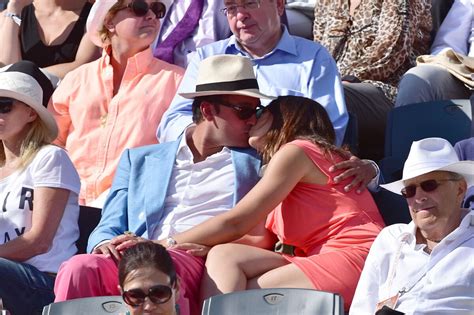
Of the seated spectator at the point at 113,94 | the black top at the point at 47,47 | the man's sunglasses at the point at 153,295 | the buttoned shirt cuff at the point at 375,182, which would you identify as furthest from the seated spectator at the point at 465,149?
the black top at the point at 47,47

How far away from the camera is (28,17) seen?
345 inches

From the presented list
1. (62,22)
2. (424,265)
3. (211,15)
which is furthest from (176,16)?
(424,265)

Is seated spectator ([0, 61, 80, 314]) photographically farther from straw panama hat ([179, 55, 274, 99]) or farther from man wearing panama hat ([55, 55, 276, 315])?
straw panama hat ([179, 55, 274, 99])

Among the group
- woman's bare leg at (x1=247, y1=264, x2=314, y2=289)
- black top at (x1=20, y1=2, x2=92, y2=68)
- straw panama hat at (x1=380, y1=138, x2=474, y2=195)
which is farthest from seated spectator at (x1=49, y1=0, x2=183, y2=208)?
straw panama hat at (x1=380, y1=138, x2=474, y2=195)

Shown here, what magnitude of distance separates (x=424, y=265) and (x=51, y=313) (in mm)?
1453

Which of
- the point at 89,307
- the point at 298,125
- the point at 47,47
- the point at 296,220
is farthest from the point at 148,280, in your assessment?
the point at 47,47

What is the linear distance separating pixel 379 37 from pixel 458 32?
Result: 47 cm

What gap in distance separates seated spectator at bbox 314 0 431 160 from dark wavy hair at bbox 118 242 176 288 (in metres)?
2.48

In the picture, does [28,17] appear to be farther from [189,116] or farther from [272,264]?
[272,264]

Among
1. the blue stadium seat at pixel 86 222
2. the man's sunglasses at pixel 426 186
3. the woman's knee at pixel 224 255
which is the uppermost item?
the man's sunglasses at pixel 426 186

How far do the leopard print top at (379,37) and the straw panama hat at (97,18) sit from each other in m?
1.32

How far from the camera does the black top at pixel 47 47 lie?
8594 mm

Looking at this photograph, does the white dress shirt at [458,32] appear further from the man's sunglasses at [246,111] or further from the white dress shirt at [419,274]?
the white dress shirt at [419,274]

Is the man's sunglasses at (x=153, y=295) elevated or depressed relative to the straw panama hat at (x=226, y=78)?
depressed
